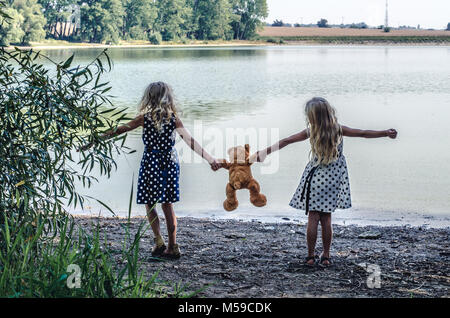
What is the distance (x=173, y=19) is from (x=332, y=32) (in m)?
20.9

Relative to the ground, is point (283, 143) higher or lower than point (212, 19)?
lower

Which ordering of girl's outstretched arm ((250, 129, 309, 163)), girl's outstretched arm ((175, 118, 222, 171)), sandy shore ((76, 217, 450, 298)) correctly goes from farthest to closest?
1. girl's outstretched arm ((175, 118, 222, 171))
2. girl's outstretched arm ((250, 129, 309, 163))
3. sandy shore ((76, 217, 450, 298))

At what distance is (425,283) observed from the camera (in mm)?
4480

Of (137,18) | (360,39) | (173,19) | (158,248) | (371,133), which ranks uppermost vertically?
(137,18)

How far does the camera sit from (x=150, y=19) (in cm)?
8269

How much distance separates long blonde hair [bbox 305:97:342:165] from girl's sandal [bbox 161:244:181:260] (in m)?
1.32

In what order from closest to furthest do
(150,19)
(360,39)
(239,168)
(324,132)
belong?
(324,132)
(239,168)
(360,39)
(150,19)

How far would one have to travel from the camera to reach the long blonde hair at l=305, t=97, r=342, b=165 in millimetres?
4668

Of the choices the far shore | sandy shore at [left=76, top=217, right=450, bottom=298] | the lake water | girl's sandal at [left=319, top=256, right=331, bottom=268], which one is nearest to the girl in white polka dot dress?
girl's sandal at [left=319, top=256, right=331, bottom=268]

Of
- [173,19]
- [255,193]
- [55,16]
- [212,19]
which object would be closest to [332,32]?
[212,19]

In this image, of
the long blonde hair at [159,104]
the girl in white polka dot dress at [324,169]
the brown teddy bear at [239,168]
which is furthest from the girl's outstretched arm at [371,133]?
the long blonde hair at [159,104]

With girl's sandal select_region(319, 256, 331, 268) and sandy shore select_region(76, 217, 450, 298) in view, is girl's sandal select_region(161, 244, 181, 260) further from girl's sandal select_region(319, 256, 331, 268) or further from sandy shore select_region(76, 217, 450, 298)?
girl's sandal select_region(319, 256, 331, 268)

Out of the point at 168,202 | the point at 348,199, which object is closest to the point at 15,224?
the point at 168,202

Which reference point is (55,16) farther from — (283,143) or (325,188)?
(325,188)
